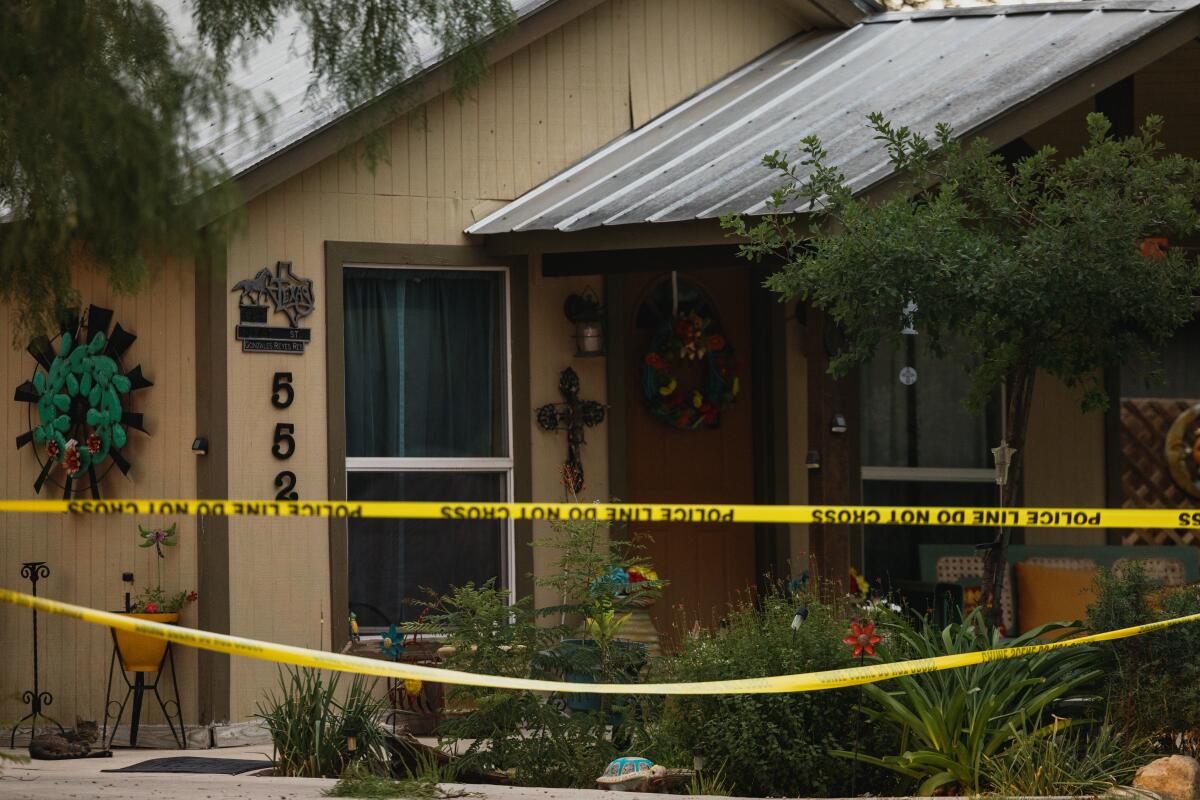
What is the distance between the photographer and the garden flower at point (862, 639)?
7.36 metres

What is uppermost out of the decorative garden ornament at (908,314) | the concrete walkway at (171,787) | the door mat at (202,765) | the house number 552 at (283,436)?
the decorative garden ornament at (908,314)

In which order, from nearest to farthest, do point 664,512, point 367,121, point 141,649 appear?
point 664,512
point 367,121
point 141,649

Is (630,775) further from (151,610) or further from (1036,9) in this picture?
(1036,9)

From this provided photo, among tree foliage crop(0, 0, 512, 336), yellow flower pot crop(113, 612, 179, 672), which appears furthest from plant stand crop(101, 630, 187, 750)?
tree foliage crop(0, 0, 512, 336)

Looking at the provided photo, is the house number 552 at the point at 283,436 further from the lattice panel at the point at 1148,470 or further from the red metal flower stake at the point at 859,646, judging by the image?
the lattice panel at the point at 1148,470

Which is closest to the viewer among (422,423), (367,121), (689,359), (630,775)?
(630,775)

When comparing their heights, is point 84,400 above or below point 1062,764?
above

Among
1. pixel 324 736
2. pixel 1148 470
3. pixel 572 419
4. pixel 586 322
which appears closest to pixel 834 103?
pixel 586 322

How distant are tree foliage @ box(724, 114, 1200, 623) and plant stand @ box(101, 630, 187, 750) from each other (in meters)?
4.04

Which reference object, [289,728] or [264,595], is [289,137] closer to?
[264,595]

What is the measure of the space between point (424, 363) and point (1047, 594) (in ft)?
14.9

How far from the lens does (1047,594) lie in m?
11.5

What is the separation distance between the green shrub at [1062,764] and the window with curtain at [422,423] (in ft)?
13.0

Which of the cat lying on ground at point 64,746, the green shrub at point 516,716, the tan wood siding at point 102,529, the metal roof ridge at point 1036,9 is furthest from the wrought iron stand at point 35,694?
the metal roof ridge at point 1036,9
